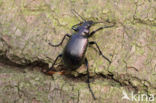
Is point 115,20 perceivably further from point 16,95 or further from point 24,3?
point 16,95

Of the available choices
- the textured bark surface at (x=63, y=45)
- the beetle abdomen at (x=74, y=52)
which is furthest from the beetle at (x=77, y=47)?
the textured bark surface at (x=63, y=45)

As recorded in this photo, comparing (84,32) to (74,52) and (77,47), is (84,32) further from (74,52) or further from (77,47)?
(74,52)

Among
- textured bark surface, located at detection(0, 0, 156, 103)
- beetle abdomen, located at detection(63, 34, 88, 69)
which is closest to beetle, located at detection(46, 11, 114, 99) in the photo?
beetle abdomen, located at detection(63, 34, 88, 69)

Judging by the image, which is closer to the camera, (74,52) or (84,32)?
(74,52)

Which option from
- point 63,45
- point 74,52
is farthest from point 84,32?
point 74,52

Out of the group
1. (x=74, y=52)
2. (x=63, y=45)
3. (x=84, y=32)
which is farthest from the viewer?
(x=84, y=32)

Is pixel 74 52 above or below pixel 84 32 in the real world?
below

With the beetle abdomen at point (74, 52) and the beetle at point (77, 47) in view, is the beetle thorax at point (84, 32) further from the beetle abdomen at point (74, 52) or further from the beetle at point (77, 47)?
the beetle abdomen at point (74, 52)

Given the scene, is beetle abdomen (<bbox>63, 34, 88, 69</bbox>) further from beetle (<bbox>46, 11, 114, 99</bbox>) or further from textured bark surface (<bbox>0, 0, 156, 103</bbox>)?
textured bark surface (<bbox>0, 0, 156, 103</bbox>)

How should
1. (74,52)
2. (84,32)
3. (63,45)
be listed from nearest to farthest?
1. (74,52)
2. (63,45)
3. (84,32)
